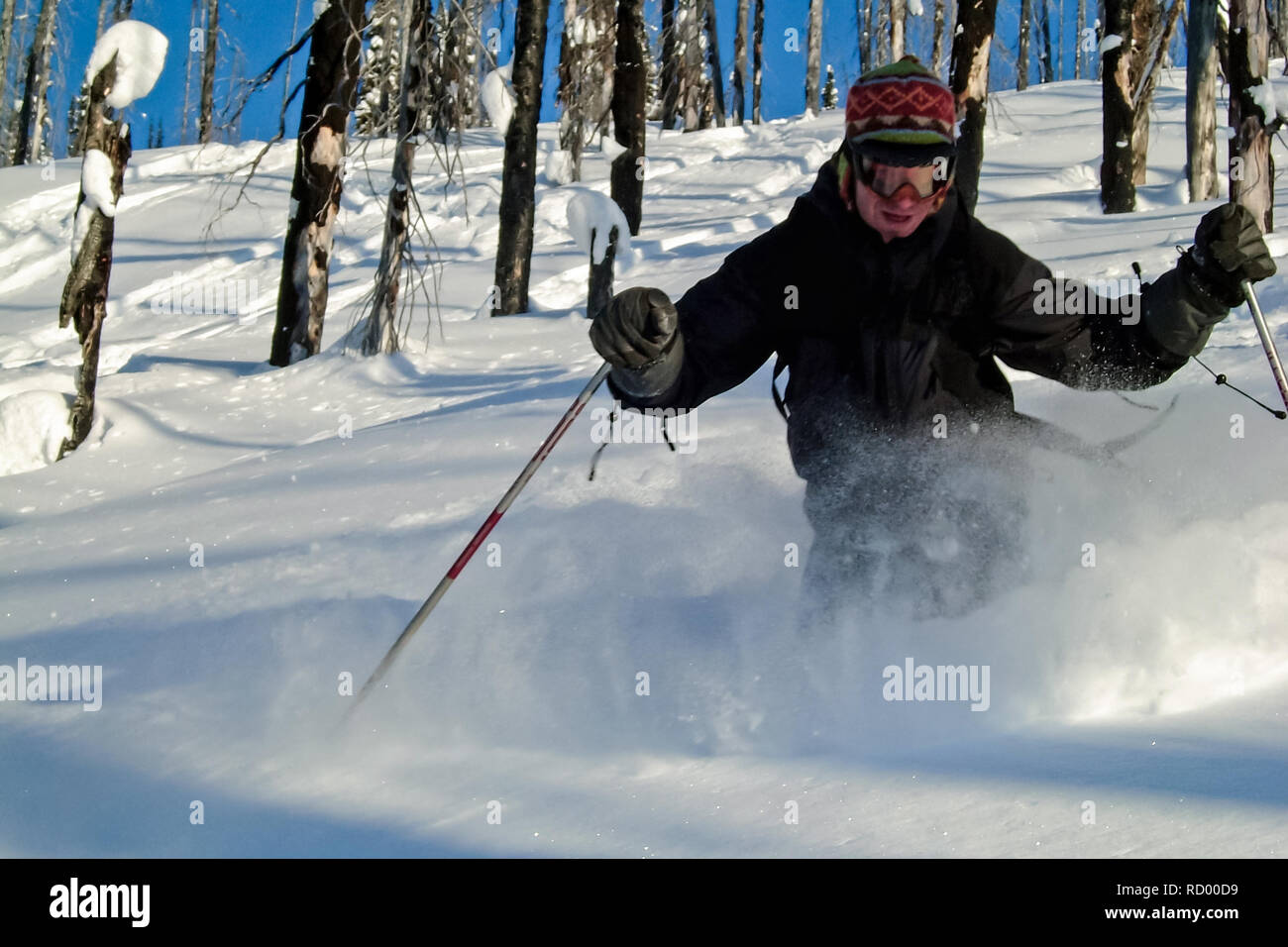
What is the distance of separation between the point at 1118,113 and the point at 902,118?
32.0 ft

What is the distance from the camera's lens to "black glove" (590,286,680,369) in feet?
9.66

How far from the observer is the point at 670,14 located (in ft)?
52.9

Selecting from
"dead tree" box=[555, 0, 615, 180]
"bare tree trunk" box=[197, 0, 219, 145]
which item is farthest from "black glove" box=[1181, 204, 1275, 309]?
"bare tree trunk" box=[197, 0, 219, 145]

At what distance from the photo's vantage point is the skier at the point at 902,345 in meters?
3.07

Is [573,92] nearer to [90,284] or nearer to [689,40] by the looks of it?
[689,40]

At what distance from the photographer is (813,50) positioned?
2664 cm

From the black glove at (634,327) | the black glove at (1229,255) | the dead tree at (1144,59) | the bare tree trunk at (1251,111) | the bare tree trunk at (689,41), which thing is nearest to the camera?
the black glove at (1229,255)

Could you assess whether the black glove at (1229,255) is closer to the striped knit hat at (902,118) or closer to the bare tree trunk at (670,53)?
the striped knit hat at (902,118)

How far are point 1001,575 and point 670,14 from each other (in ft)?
48.6

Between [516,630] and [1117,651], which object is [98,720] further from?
[1117,651]

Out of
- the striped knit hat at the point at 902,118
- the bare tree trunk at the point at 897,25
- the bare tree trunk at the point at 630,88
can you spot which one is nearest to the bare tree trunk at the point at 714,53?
the bare tree trunk at the point at 897,25

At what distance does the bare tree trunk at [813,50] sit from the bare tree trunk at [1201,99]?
15.5 m

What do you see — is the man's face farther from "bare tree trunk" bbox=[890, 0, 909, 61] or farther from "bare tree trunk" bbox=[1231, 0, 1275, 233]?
"bare tree trunk" bbox=[890, 0, 909, 61]
